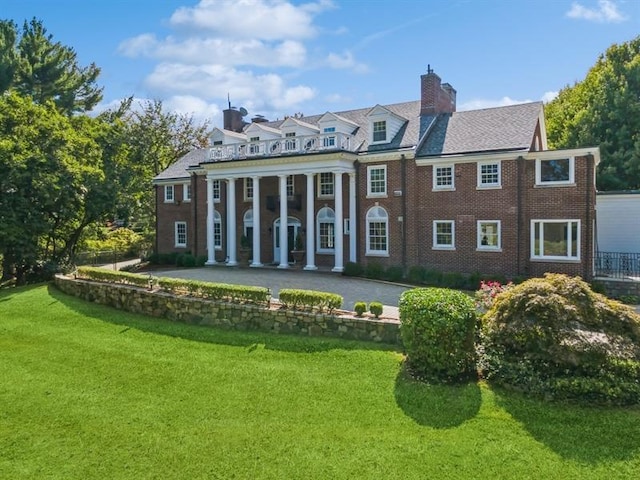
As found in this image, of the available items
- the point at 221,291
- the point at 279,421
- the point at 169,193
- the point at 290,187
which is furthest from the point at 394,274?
the point at 169,193

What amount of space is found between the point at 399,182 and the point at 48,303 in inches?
628

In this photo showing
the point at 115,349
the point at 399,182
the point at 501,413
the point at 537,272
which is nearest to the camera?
the point at 501,413

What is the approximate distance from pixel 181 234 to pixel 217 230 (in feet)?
12.4

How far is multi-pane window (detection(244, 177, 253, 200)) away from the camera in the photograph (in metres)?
29.5

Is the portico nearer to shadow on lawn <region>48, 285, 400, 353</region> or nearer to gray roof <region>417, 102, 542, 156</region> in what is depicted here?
gray roof <region>417, 102, 542, 156</region>

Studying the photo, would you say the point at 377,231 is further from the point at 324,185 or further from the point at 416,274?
the point at 324,185

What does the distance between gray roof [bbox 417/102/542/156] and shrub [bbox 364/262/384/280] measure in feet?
18.6

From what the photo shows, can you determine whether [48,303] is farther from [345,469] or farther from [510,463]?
[510,463]

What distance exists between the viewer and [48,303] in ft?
62.1

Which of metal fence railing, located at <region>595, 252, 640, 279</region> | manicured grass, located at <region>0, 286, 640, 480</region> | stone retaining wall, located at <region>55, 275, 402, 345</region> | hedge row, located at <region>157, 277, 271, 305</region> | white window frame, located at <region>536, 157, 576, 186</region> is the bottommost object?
manicured grass, located at <region>0, 286, 640, 480</region>

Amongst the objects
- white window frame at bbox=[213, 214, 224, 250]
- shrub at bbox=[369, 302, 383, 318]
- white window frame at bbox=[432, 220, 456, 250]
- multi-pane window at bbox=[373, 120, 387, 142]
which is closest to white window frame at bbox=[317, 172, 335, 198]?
multi-pane window at bbox=[373, 120, 387, 142]

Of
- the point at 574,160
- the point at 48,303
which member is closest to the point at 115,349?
the point at 48,303

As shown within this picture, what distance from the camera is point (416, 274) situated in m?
22.1

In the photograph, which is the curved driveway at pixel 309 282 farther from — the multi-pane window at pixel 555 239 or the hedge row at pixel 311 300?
the multi-pane window at pixel 555 239
